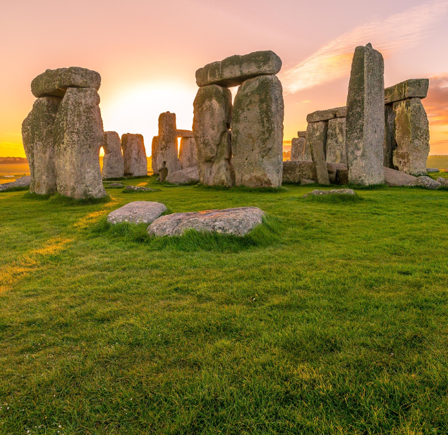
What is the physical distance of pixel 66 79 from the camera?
8.05m

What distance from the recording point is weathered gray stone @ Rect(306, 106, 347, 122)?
18.1 m

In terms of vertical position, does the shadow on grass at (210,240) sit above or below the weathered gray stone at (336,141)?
below

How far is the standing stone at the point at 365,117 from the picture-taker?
10.4 m

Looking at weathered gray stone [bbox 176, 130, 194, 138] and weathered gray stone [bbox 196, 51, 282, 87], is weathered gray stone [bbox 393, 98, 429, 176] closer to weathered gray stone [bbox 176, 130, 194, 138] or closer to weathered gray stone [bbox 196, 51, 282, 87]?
weathered gray stone [bbox 196, 51, 282, 87]

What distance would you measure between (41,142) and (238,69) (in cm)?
668

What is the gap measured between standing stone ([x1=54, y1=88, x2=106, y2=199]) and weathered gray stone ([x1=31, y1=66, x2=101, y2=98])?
18 cm

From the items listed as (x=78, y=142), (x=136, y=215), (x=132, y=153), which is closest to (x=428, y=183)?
(x=136, y=215)

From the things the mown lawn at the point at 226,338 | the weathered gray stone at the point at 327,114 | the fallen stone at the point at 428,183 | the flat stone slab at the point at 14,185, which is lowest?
the mown lawn at the point at 226,338

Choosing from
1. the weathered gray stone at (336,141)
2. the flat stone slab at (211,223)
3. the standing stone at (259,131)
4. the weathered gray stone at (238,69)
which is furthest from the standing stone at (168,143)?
the flat stone slab at (211,223)

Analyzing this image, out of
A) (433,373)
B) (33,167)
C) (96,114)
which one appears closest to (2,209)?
(33,167)

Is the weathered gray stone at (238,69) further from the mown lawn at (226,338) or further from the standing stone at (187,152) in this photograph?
the standing stone at (187,152)

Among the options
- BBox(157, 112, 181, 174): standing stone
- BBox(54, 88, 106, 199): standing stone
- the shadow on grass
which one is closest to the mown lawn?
the shadow on grass

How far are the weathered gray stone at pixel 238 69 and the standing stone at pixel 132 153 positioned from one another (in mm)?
10784

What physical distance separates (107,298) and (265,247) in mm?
2108
